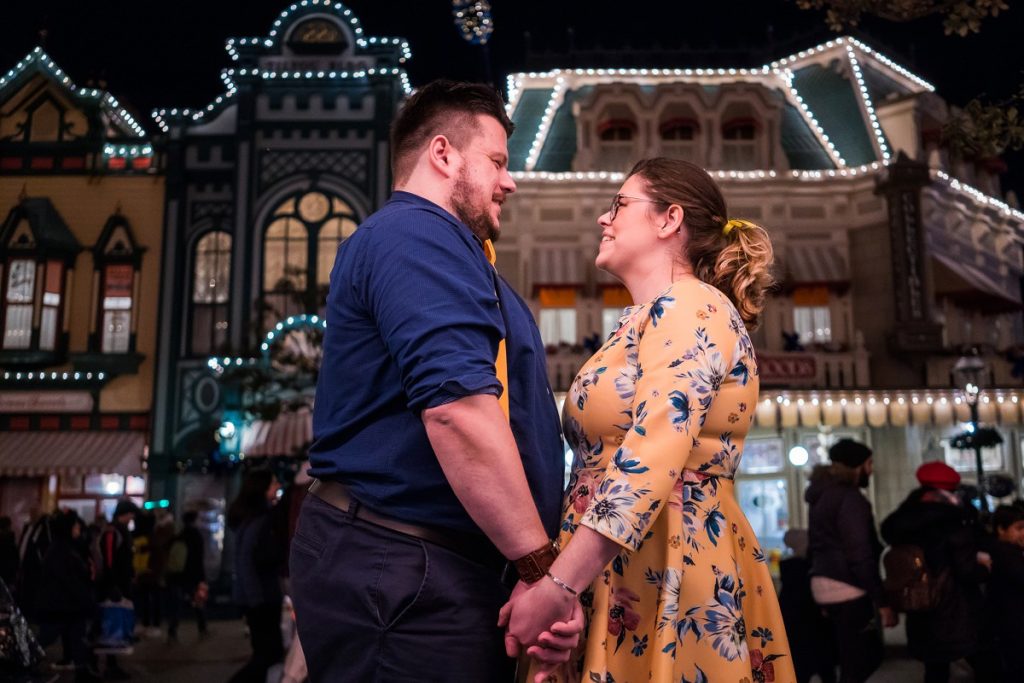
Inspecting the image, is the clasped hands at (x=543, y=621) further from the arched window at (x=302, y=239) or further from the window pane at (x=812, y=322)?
the arched window at (x=302, y=239)

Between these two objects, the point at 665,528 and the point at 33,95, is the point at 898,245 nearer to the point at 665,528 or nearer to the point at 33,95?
the point at 665,528

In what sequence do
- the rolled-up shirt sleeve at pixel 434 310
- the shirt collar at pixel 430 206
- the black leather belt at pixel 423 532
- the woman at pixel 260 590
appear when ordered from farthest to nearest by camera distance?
the woman at pixel 260 590 < the shirt collar at pixel 430 206 < the black leather belt at pixel 423 532 < the rolled-up shirt sleeve at pixel 434 310

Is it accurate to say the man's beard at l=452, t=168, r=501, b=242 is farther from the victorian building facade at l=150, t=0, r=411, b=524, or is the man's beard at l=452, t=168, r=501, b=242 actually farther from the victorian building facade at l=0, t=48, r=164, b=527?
the victorian building facade at l=0, t=48, r=164, b=527

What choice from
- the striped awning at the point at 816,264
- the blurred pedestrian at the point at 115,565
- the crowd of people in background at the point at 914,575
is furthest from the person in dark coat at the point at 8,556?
the striped awning at the point at 816,264

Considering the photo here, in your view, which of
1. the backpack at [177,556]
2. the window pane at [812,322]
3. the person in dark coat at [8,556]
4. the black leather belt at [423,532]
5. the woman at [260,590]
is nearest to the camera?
the black leather belt at [423,532]

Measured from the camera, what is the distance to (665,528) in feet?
7.13

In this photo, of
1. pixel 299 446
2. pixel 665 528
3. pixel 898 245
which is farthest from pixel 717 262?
pixel 898 245

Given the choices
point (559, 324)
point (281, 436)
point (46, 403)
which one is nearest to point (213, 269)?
point (46, 403)

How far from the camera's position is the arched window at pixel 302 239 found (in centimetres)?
1855

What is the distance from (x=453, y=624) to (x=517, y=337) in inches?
27.6

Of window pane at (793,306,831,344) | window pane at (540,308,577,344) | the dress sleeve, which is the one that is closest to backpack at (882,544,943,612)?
the dress sleeve

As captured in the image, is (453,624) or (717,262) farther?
(717,262)

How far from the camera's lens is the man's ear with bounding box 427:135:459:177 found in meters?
2.28

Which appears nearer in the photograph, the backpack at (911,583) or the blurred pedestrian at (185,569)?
the backpack at (911,583)
